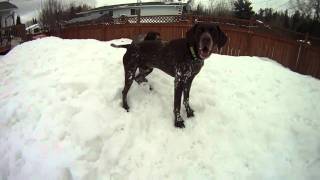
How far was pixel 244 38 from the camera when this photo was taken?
1297 cm

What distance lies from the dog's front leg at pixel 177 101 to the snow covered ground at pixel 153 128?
0.50ft

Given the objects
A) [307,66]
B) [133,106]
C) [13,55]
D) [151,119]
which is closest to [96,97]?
[133,106]

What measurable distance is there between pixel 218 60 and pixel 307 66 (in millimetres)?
2795

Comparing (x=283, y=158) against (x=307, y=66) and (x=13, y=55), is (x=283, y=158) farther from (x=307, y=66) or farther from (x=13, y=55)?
(x=13, y=55)

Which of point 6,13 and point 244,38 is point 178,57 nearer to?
point 244,38

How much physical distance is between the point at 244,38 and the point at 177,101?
7.17m

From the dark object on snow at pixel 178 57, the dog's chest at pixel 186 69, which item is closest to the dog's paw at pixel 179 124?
the dark object on snow at pixel 178 57

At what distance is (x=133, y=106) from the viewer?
738 cm

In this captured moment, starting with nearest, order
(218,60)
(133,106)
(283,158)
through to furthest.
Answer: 1. (283,158)
2. (133,106)
3. (218,60)

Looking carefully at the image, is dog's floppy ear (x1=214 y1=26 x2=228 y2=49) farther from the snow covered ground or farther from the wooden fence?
the wooden fence

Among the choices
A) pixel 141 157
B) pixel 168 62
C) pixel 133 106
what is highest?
pixel 168 62

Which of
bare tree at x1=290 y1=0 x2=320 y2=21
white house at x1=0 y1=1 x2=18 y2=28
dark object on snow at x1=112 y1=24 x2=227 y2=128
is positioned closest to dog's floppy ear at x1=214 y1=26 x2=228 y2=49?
dark object on snow at x1=112 y1=24 x2=227 y2=128

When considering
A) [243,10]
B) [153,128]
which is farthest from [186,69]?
[243,10]

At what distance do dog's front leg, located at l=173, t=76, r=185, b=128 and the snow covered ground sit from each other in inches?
5.9
